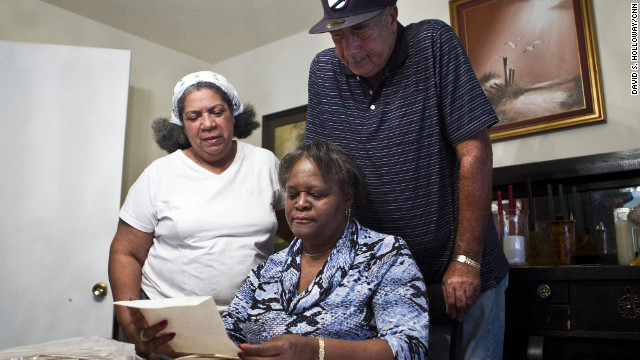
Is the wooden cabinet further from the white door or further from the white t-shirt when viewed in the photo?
the white door

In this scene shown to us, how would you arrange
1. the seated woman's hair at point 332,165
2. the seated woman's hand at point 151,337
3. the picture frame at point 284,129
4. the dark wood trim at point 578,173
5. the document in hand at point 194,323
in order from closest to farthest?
the document in hand at point 194,323 → the seated woman's hand at point 151,337 → the seated woman's hair at point 332,165 → the dark wood trim at point 578,173 → the picture frame at point 284,129

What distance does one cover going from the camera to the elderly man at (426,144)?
4.25 ft

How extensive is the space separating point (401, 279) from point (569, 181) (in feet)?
4.49

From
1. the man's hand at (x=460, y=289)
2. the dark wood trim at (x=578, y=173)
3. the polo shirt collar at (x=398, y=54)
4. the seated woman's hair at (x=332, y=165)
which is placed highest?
the polo shirt collar at (x=398, y=54)

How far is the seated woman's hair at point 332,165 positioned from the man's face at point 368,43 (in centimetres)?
23

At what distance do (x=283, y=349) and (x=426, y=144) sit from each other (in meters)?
0.67

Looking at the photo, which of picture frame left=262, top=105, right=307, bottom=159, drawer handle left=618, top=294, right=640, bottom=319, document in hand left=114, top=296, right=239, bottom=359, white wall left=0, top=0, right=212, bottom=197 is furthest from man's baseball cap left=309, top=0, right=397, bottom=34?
white wall left=0, top=0, right=212, bottom=197

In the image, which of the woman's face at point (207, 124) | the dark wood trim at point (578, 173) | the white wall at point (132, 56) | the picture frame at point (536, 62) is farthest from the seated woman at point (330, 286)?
the white wall at point (132, 56)

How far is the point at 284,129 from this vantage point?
140 inches

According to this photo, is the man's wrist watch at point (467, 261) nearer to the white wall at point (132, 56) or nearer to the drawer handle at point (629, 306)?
the drawer handle at point (629, 306)

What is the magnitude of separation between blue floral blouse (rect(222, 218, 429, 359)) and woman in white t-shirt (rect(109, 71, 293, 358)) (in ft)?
0.88

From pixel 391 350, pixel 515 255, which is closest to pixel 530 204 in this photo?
pixel 515 255

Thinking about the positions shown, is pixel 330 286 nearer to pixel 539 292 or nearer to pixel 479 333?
pixel 479 333

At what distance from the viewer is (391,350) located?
107cm
